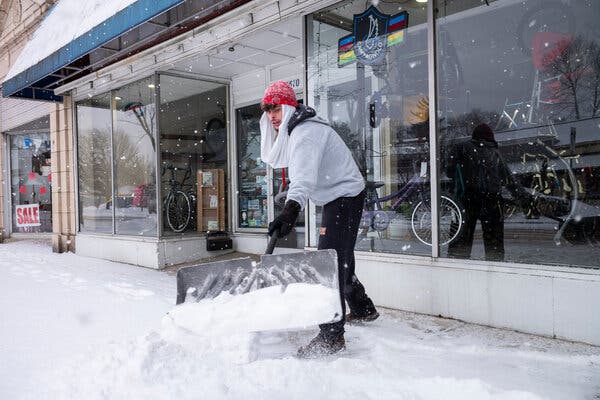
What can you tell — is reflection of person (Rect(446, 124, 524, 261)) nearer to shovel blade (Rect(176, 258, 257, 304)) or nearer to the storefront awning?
shovel blade (Rect(176, 258, 257, 304))

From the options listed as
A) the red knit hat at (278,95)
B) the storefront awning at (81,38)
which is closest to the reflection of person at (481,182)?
the red knit hat at (278,95)

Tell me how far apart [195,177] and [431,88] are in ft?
18.5

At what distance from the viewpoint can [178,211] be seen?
837 cm

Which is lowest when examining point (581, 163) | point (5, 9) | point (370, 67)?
point (581, 163)

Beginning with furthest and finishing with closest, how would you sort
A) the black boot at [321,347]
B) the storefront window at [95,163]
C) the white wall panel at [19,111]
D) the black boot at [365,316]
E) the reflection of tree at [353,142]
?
the white wall panel at [19,111] → the storefront window at [95,163] → the reflection of tree at [353,142] → the black boot at [365,316] → the black boot at [321,347]

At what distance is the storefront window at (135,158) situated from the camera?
8.06 meters

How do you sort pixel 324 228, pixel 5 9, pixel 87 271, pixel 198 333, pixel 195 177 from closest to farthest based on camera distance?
pixel 198 333, pixel 324 228, pixel 87 271, pixel 195 177, pixel 5 9

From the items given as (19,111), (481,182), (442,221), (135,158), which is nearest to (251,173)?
(135,158)

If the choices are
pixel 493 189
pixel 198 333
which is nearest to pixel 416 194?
pixel 493 189

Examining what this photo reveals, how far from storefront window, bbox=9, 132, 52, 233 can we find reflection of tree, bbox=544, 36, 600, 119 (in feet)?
44.4

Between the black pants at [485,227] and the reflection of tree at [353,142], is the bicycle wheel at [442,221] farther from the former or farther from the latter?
the reflection of tree at [353,142]

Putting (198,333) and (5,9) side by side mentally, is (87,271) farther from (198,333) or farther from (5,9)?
(5,9)

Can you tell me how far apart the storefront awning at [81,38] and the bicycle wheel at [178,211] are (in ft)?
8.86

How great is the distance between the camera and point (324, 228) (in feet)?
10.7
